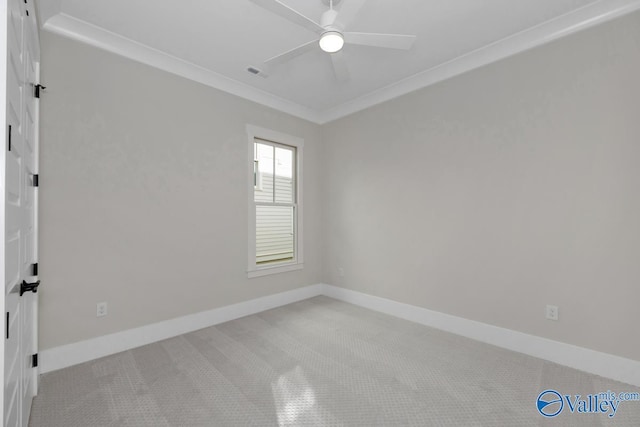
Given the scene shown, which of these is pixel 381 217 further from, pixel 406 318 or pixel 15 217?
pixel 15 217

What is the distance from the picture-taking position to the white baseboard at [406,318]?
226cm

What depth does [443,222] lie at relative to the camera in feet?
10.5

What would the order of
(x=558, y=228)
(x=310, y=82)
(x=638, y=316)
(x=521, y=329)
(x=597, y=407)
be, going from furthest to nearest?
(x=310, y=82), (x=521, y=329), (x=558, y=228), (x=638, y=316), (x=597, y=407)

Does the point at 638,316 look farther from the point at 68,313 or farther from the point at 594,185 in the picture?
the point at 68,313

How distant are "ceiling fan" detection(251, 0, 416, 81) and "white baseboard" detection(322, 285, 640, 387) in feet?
8.61

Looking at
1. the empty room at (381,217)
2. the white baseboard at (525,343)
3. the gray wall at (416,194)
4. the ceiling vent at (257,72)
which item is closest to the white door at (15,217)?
the empty room at (381,217)

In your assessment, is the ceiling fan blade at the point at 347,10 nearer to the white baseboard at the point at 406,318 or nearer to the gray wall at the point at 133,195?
the gray wall at the point at 133,195

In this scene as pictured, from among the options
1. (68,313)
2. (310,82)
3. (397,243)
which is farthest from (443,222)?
(68,313)

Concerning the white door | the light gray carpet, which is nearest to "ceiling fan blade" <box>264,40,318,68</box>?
the white door

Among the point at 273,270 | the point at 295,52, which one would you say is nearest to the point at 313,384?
the point at 273,270

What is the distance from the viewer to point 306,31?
2.58 meters

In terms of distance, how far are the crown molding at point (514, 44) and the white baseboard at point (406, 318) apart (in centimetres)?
253

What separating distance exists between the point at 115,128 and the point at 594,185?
402 centimetres

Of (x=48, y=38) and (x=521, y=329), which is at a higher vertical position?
(x=48, y=38)
